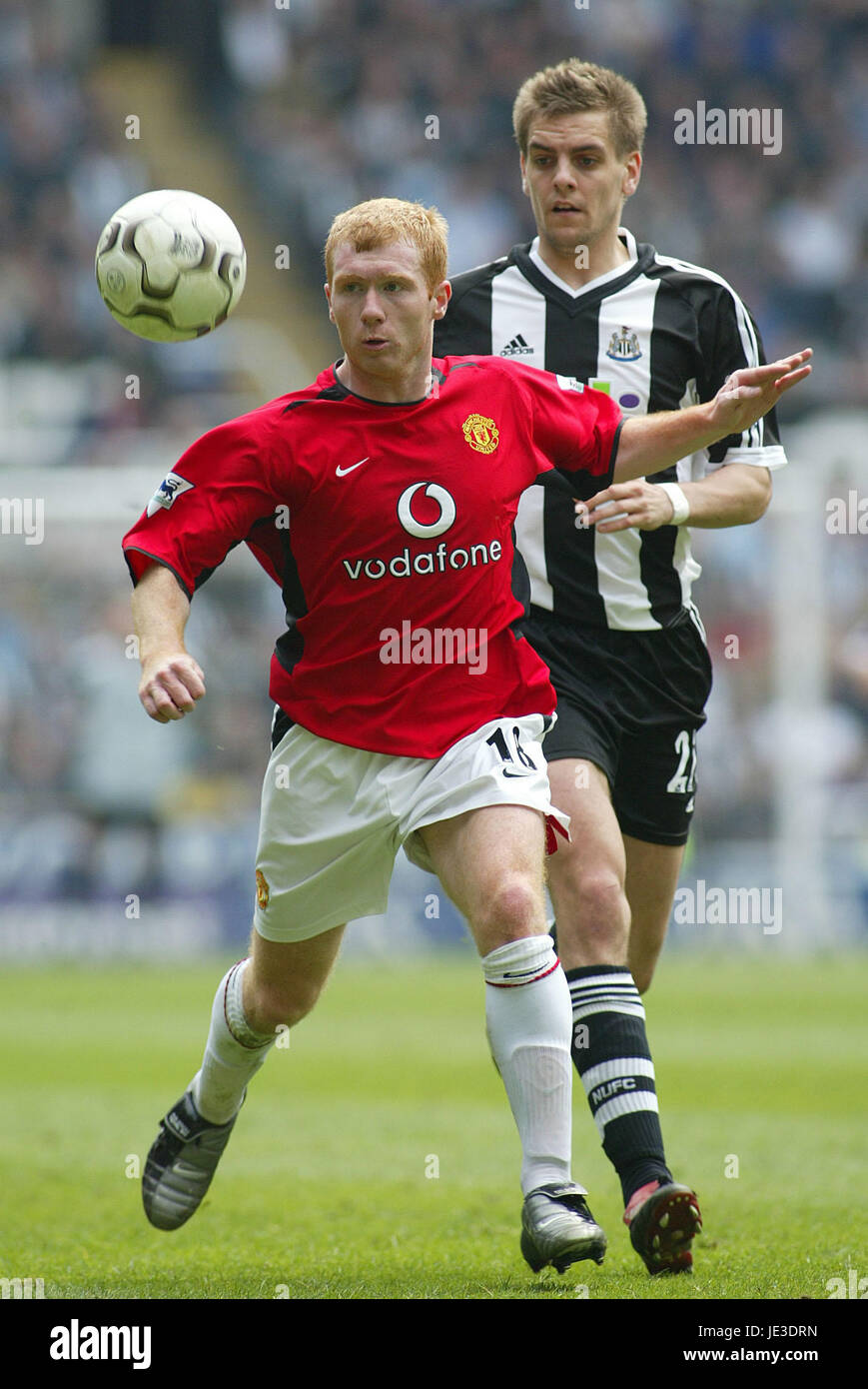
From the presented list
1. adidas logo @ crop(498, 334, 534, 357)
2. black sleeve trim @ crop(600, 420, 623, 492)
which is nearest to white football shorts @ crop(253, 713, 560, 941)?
black sleeve trim @ crop(600, 420, 623, 492)

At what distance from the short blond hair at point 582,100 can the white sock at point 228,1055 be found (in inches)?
97.1

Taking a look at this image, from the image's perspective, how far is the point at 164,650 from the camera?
412 cm

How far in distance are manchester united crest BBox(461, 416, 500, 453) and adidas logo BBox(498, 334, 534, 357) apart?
0.91 meters

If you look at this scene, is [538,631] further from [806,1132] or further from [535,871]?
[806,1132]

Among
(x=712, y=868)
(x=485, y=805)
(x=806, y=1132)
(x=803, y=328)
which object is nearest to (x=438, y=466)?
(x=485, y=805)

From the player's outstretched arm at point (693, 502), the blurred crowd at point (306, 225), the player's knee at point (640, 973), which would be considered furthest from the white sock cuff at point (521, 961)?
the blurred crowd at point (306, 225)

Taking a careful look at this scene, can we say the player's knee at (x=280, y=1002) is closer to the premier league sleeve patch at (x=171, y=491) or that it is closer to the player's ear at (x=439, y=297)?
→ the premier league sleeve patch at (x=171, y=491)

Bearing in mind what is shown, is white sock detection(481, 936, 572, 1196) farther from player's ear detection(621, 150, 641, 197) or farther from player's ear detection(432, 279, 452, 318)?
player's ear detection(621, 150, 641, 197)

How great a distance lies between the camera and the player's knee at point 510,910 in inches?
167

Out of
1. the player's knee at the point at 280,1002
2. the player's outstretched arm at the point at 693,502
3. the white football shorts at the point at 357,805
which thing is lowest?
the player's knee at the point at 280,1002

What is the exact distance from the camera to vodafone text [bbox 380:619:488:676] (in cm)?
451

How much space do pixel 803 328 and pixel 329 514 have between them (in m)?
15.5

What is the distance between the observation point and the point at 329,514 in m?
4.45

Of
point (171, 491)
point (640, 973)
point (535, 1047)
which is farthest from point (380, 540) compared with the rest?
point (640, 973)
